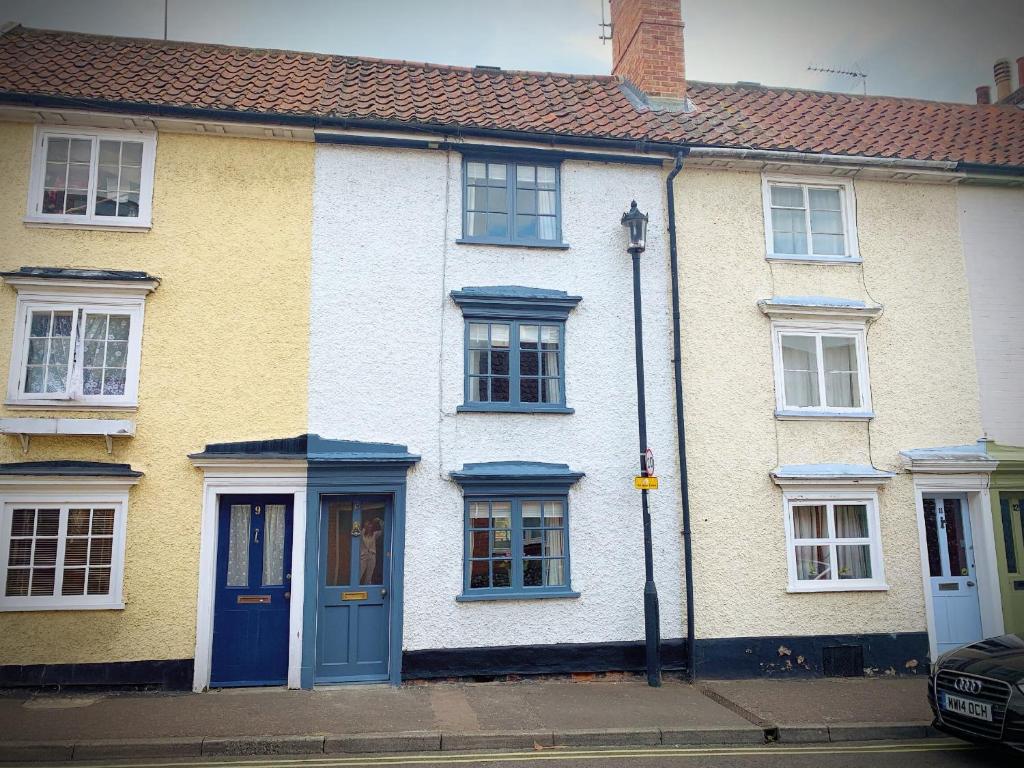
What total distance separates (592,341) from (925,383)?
5.43 m

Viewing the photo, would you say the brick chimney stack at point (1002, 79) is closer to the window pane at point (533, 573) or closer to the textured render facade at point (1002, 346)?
the textured render facade at point (1002, 346)

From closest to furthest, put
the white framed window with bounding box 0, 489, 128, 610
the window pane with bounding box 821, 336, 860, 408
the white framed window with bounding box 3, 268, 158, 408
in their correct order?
the white framed window with bounding box 0, 489, 128, 610 < the white framed window with bounding box 3, 268, 158, 408 < the window pane with bounding box 821, 336, 860, 408

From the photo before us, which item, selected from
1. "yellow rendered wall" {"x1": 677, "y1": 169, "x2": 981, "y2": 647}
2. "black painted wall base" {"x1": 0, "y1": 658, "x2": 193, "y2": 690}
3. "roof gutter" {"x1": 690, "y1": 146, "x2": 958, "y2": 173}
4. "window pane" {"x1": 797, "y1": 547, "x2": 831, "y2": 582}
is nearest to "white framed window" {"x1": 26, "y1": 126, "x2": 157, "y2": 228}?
"black painted wall base" {"x1": 0, "y1": 658, "x2": 193, "y2": 690}

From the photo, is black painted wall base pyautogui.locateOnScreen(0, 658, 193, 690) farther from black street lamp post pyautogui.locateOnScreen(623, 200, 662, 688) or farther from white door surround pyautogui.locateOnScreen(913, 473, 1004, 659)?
white door surround pyautogui.locateOnScreen(913, 473, 1004, 659)

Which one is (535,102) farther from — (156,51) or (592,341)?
(156,51)

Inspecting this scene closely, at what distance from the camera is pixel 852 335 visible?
1241 cm

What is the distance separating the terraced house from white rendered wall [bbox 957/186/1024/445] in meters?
0.15

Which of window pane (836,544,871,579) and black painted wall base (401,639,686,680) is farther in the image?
window pane (836,544,871,579)

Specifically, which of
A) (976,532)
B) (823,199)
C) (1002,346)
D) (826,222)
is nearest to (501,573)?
(976,532)

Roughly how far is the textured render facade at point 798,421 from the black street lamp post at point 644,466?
847mm

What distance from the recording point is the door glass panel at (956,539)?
12.3 m

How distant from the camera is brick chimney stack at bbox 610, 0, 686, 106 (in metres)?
14.0

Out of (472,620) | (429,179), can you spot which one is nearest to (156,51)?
(429,179)

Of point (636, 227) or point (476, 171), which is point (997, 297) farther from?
point (476, 171)
